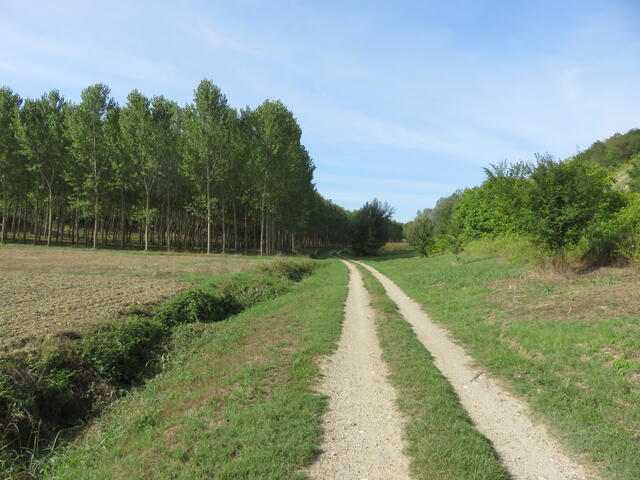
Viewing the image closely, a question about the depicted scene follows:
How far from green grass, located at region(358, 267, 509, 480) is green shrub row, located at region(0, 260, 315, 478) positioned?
618cm

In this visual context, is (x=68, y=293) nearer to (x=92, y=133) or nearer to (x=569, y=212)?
(x=569, y=212)

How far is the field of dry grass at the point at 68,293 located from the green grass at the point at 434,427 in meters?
8.51

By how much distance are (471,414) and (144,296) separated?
13680mm

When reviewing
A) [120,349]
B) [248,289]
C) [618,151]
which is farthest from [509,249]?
[618,151]

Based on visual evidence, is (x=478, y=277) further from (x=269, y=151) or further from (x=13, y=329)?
(x=269, y=151)

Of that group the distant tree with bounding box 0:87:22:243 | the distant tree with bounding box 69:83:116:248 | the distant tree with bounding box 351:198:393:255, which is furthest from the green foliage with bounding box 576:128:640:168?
the distant tree with bounding box 0:87:22:243

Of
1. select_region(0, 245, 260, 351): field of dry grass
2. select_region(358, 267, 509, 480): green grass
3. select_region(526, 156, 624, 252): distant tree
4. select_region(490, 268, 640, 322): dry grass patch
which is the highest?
select_region(526, 156, 624, 252): distant tree

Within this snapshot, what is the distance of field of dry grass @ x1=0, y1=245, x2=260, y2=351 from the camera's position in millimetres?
9930

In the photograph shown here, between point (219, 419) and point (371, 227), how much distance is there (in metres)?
57.1

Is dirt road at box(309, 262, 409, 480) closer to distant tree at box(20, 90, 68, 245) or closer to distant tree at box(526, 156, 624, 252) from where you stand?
distant tree at box(526, 156, 624, 252)

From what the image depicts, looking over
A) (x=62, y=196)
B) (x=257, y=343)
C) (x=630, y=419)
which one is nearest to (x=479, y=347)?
(x=630, y=419)

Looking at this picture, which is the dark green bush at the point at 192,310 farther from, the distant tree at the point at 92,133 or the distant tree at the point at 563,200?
the distant tree at the point at 92,133

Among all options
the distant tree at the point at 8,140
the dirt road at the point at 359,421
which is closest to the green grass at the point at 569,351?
the dirt road at the point at 359,421

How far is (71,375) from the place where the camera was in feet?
26.2
